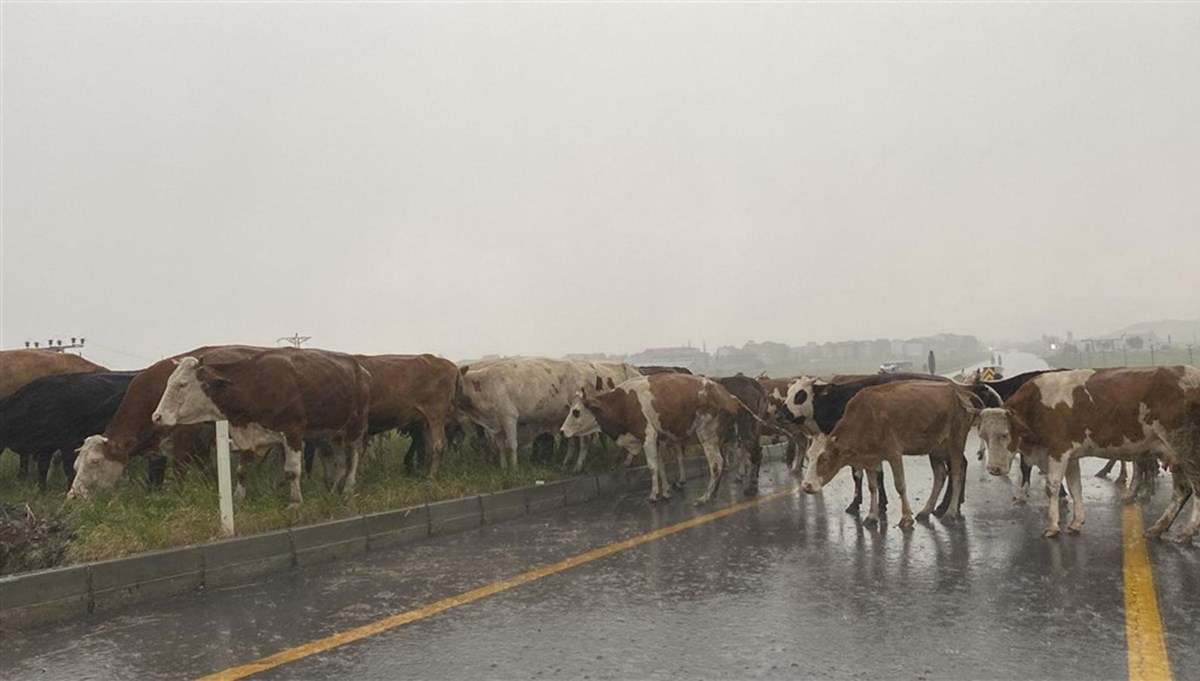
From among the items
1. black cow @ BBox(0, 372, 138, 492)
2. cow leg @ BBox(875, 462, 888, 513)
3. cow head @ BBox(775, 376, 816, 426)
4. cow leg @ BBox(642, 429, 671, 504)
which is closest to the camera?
cow leg @ BBox(875, 462, 888, 513)

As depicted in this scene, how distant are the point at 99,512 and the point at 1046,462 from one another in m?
11.0

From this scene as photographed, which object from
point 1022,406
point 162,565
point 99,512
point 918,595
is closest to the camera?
point 918,595

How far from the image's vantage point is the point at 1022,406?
9570mm

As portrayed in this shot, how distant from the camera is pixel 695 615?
604 cm

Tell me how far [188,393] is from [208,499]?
1.38 metres

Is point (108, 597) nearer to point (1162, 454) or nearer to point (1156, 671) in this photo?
point (1156, 671)

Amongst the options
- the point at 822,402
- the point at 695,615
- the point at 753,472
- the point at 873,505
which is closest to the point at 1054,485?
the point at 873,505

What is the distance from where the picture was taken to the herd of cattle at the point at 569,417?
8836mm

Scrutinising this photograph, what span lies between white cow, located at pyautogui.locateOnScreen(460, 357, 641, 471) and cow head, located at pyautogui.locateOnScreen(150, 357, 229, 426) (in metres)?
4.91

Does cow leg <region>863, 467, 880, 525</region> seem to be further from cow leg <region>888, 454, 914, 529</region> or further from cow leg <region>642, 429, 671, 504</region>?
cow leg <region>642, 429, 671, 504</region>

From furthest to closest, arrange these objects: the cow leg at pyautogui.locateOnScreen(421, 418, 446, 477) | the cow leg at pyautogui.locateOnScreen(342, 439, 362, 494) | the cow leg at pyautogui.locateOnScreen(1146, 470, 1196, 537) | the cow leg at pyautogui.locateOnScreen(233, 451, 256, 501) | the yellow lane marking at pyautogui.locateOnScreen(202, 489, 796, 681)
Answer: the cow leg at pyautogui.locateOnScreen(421, 418, 446, 477)
the cow leg at pyautogui.locateOnScreen(342, 439, 362, 494)
the cow leg at pyautogui.locateOnScreen(233, 451, 256, 501)
the cow leg at pyautogui.locateOnScreen(1146, 470, 1196, 537)
the yellow lane marking at pyautogui.locateOnScreen(202, 489, 796, 681)

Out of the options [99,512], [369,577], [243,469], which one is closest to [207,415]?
[243,469]

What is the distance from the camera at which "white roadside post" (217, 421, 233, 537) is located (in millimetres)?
7999

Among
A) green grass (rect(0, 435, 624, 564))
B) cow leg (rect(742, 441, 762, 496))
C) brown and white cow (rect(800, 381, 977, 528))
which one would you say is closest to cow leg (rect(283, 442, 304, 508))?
green grass (rect(0, 435, 624, 564))
